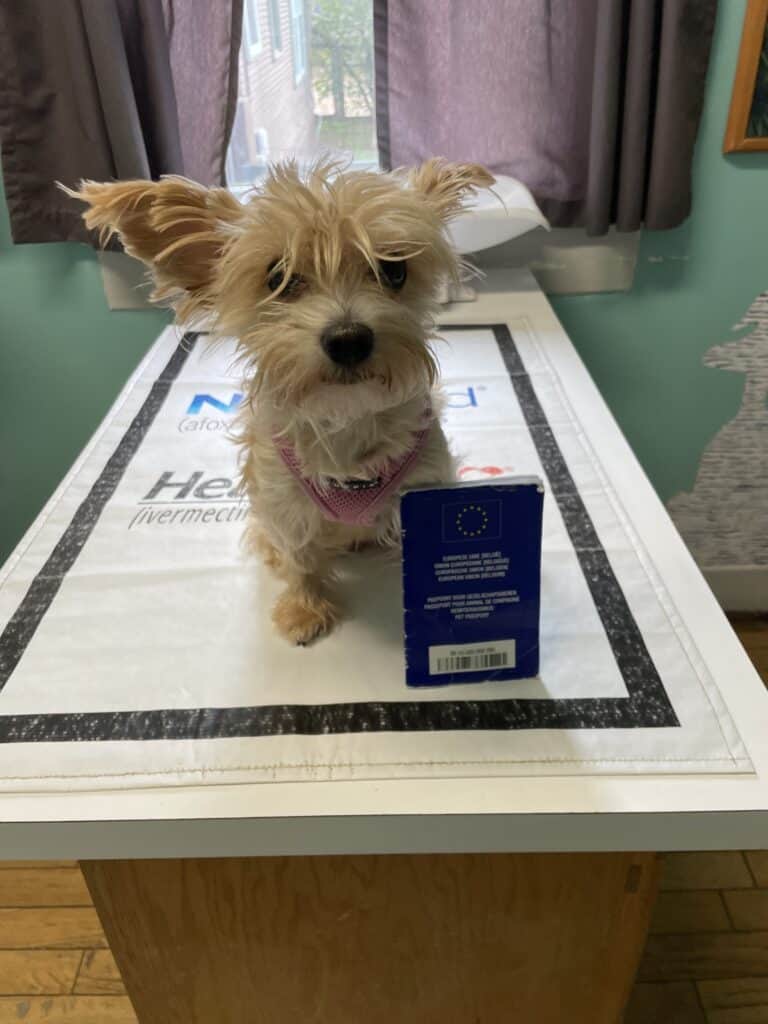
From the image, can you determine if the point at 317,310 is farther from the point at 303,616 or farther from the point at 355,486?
the point at 303,616

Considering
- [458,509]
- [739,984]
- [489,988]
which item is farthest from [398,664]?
Result: [739,984]

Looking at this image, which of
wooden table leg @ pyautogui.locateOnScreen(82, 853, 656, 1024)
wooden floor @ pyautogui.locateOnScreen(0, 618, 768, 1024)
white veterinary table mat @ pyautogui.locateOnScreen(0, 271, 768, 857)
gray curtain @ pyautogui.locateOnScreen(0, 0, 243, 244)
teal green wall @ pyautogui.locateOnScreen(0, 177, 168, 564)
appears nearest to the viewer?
white veterinary table mat @ pyautogui.locateOnScreen(0, 271, 768, 857)

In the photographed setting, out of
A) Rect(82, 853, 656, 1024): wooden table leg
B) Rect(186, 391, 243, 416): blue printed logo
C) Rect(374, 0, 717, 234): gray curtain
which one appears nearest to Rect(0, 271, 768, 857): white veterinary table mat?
Rect(82, 853, 656, 1024): wooden table leg

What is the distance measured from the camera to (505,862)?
0.77 metres

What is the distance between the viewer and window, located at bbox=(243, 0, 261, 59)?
1562 millimetres

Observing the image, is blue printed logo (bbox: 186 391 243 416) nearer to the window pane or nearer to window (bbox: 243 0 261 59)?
the window pane

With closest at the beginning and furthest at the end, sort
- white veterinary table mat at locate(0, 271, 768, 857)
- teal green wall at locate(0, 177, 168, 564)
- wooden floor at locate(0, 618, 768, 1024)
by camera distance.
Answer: white veterinary table mat at locate(0, 271, 768, 857) → wooden floor at locate(0, 618, 768, 1024) → teal green wall at locate(0, 177, 168, 564)

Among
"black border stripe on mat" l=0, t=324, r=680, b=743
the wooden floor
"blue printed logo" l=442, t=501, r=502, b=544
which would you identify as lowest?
the wooden floor

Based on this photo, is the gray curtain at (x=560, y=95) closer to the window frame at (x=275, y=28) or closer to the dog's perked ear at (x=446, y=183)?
the window frame at (x=275, y=28)

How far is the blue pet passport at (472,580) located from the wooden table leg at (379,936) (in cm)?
19

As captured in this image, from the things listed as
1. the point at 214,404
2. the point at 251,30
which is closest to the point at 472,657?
the point at 214,404

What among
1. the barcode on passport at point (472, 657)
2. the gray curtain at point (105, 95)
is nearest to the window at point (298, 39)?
the gray curtain at point (105, 95)

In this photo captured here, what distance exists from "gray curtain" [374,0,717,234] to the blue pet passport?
3.43 feet

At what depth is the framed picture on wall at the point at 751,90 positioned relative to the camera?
1.42 meters
